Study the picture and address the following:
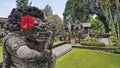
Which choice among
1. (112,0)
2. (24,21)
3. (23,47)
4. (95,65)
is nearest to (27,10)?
Answer: (24,21)

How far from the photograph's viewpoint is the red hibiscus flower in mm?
3289

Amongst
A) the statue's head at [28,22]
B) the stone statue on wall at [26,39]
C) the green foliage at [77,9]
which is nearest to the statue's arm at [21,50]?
the stone statue on wall at [26,39]

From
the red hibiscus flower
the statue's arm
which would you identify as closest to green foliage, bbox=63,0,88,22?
the red hibiscus flower

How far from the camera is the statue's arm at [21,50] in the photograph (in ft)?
10.4

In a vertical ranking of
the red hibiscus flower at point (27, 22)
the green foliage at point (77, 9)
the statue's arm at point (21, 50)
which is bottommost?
the statue's arm at point (21, 50)

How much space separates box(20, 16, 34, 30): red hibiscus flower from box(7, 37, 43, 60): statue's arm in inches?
7.2

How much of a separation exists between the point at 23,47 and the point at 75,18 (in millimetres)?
60814

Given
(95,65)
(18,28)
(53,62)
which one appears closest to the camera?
(18,28)

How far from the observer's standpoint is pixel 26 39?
3.38 metres

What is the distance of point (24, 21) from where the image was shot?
131 inches

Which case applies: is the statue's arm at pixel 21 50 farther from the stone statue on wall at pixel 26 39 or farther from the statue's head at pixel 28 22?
the statue's head at pixel 28 22

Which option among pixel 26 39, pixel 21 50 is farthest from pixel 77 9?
pixel 21 50

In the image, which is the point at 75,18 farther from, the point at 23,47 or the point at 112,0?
the point at 23,47

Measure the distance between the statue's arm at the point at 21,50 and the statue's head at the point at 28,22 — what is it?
16 cm
